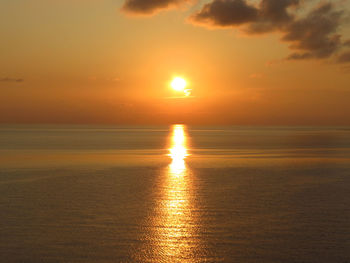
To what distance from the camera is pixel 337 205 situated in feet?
61.6

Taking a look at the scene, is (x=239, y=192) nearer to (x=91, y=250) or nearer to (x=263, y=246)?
(x=263, y=246)

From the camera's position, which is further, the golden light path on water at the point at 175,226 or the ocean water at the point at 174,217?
the ocean water at the point at 174,217

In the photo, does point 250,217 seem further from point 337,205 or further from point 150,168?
point 150,168

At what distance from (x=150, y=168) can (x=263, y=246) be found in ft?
75.2

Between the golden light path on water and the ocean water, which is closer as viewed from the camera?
the golden light path on water

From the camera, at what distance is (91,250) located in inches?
472

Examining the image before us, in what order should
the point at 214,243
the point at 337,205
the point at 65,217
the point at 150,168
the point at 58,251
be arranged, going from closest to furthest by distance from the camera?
the point at 58,251 → the point at 214,243 → the point at 65,217 → the point at 337,205 → the point at 150,168

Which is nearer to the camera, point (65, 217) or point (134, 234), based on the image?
point (134, 234)

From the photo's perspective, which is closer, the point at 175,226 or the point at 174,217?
the point at 175,226

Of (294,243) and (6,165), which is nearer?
(294,243)

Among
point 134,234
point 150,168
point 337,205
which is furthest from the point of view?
point 150,168

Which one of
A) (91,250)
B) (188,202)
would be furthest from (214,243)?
(188,202)

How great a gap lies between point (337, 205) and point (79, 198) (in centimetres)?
1320

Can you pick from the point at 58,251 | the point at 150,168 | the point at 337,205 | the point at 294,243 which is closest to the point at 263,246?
the point at 294,243
